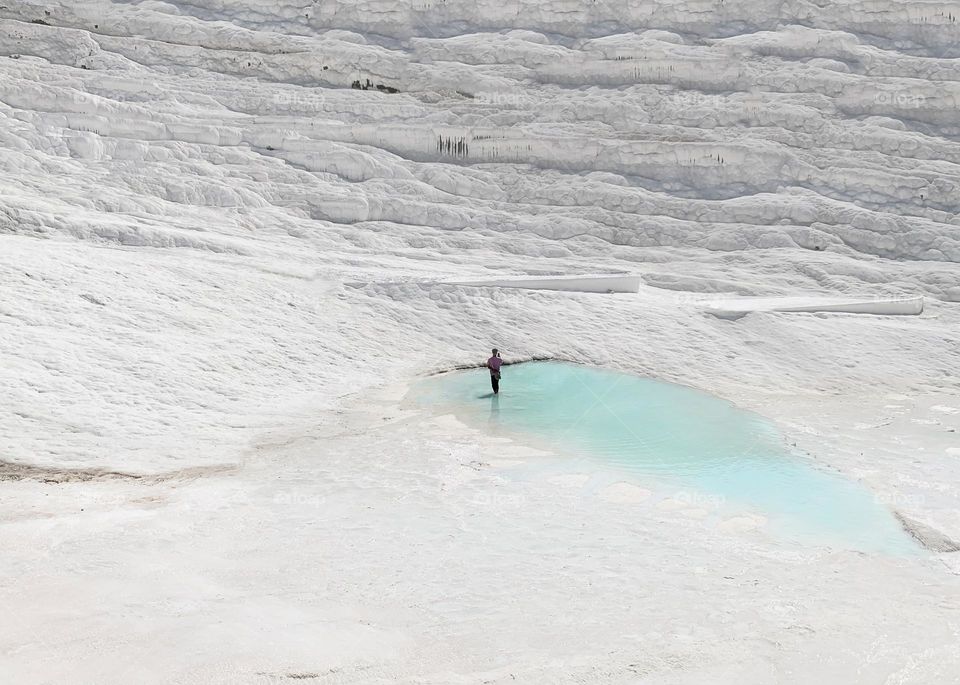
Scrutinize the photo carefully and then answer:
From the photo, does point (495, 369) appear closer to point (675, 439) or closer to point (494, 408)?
point (494, 408)

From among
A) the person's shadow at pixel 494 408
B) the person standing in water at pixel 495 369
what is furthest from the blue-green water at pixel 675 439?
the person standing in water at pixel 495 369

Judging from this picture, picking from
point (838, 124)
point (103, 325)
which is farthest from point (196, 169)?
point (838, 124)

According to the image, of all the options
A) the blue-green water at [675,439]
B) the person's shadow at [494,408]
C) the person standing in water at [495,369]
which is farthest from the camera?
the person standing in water at [495,369]

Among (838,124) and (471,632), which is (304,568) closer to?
(471,632)

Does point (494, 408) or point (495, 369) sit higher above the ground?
point (495, 369)

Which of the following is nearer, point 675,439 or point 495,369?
point 675,439

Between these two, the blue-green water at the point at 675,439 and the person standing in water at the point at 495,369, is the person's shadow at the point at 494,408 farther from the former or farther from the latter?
the person standing in water at the point at 495,369

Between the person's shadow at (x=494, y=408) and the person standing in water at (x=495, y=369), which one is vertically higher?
the person standing in water at (x=495, y=369)

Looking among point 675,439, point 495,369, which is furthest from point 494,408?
point 675,439

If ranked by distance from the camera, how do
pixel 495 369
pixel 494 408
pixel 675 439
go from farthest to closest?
pixel 495 369 < pixel 494 408 < pixel 675 439
